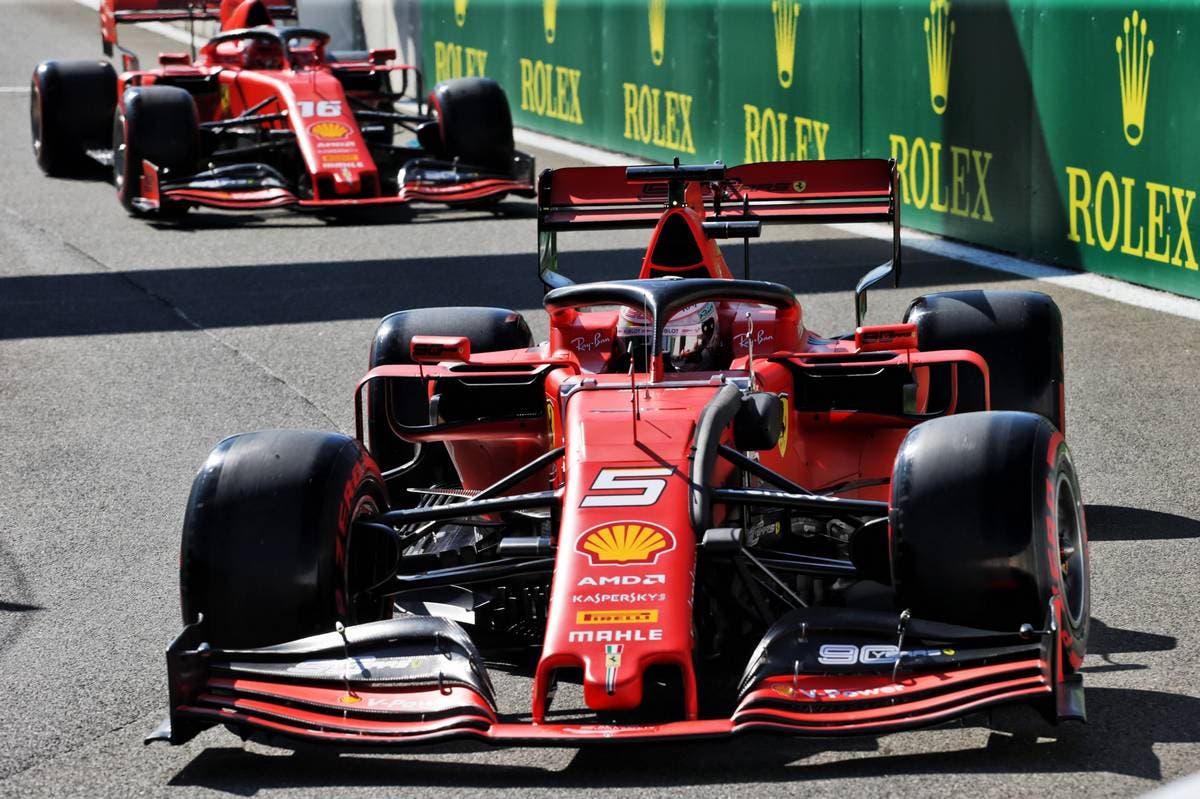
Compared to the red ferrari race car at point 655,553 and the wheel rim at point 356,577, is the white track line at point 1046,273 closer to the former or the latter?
the red ferrari race car at point 655,553

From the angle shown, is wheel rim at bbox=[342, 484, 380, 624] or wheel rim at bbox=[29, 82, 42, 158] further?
wheel rim at bbox=[29, 82, 42, 158]

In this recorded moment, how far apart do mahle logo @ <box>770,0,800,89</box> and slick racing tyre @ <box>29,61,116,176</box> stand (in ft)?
19.6

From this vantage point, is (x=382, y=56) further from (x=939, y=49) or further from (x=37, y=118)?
(x=939, y=49)

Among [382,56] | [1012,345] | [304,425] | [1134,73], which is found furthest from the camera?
[382,56]

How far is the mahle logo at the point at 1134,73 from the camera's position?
11469 mm

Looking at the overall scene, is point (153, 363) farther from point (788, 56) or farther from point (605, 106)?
point (605, 106)

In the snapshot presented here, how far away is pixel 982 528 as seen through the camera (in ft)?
17.0

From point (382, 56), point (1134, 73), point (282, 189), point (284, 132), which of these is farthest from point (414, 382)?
point (382, 56)

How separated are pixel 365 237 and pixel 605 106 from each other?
4.68 m

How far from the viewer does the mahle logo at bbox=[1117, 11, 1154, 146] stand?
11.5 m

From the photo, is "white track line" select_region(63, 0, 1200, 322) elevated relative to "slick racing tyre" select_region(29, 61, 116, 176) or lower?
lower

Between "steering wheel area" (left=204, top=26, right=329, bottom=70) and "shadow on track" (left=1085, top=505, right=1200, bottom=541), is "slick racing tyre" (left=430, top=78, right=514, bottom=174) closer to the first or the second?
"steering wheel area" (left=204, top=26, right=329, bottom=70)

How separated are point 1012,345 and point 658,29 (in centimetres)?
1065

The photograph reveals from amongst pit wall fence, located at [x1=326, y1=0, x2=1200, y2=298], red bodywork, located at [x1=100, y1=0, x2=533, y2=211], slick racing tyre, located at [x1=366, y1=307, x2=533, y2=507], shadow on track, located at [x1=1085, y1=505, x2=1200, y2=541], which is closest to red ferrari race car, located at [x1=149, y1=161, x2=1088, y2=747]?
slick racing tyre, located at [x1=366, y1=307, x2=533, y2=507]
